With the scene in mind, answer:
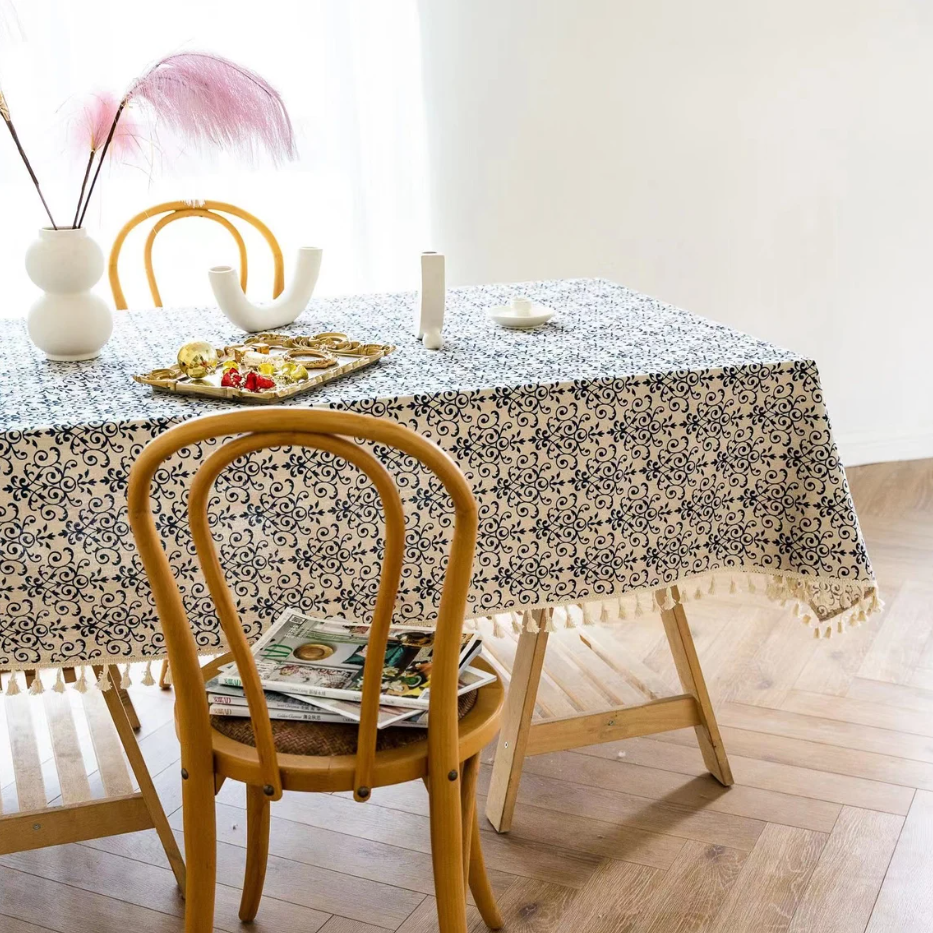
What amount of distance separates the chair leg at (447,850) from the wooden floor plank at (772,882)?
49 centimetres

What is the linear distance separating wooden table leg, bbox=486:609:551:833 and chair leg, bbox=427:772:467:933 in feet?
1.68

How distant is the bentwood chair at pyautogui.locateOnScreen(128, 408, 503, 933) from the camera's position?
3.49ft

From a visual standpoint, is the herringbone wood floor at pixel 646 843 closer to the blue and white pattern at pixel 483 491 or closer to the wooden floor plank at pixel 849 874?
the wooden floor plank at pixel 849 874

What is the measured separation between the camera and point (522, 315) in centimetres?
198

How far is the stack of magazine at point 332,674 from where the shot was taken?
1.27 meters

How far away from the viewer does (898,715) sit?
215cm

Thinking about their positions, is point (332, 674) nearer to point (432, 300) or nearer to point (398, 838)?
point (398, 838)

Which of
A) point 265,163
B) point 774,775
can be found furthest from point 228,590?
point 265,163

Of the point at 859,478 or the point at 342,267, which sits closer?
the point at 342,267

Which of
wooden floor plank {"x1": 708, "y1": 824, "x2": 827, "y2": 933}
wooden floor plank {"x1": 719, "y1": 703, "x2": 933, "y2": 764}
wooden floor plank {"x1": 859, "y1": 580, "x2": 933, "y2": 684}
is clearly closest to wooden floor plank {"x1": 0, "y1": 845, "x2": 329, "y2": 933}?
wooden floor plank {"x1": 708, "y1": 824, "x2": 827, "y2": 933}

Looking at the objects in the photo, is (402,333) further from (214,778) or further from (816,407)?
(214,778)

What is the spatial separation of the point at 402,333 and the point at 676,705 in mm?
801

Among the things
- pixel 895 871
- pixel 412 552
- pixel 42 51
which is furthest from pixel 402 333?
pixel 42 51

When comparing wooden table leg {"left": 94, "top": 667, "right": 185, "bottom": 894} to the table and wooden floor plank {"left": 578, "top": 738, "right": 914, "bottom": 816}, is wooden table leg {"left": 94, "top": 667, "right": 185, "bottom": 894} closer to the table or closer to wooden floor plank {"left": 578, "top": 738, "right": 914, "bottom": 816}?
the table
